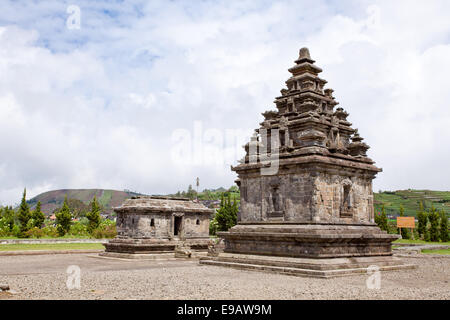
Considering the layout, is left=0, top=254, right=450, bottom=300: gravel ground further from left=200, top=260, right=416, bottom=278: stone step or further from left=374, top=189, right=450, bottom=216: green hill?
left=374, top=189, right=450, bottom=216: green hill

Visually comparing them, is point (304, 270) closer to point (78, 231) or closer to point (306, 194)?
point (306, 194)

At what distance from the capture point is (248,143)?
839 inches

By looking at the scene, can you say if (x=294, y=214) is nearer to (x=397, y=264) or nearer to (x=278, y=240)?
(x=278, y=240)

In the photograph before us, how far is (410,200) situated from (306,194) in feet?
418

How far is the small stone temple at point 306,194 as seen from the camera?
1648 cm

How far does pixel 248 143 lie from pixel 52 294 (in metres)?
13.0

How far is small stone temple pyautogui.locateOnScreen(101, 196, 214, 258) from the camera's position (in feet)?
91.0

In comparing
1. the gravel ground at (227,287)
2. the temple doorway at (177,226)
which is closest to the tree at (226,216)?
the temple doorway at (177,226)

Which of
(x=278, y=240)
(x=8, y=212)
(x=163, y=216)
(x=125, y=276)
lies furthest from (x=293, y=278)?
(x=8, y=212)

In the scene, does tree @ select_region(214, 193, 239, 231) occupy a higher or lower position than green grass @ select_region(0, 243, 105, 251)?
higher

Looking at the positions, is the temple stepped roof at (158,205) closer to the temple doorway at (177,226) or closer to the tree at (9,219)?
the temple doorway at (177,226)

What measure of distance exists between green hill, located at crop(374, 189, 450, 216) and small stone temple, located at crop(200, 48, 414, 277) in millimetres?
102586

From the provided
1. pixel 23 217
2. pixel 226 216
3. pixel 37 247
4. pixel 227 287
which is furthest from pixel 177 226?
pixel 23 217

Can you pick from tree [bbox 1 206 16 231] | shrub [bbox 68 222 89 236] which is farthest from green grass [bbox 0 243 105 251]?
tree [bbox 1 206 16 231]
